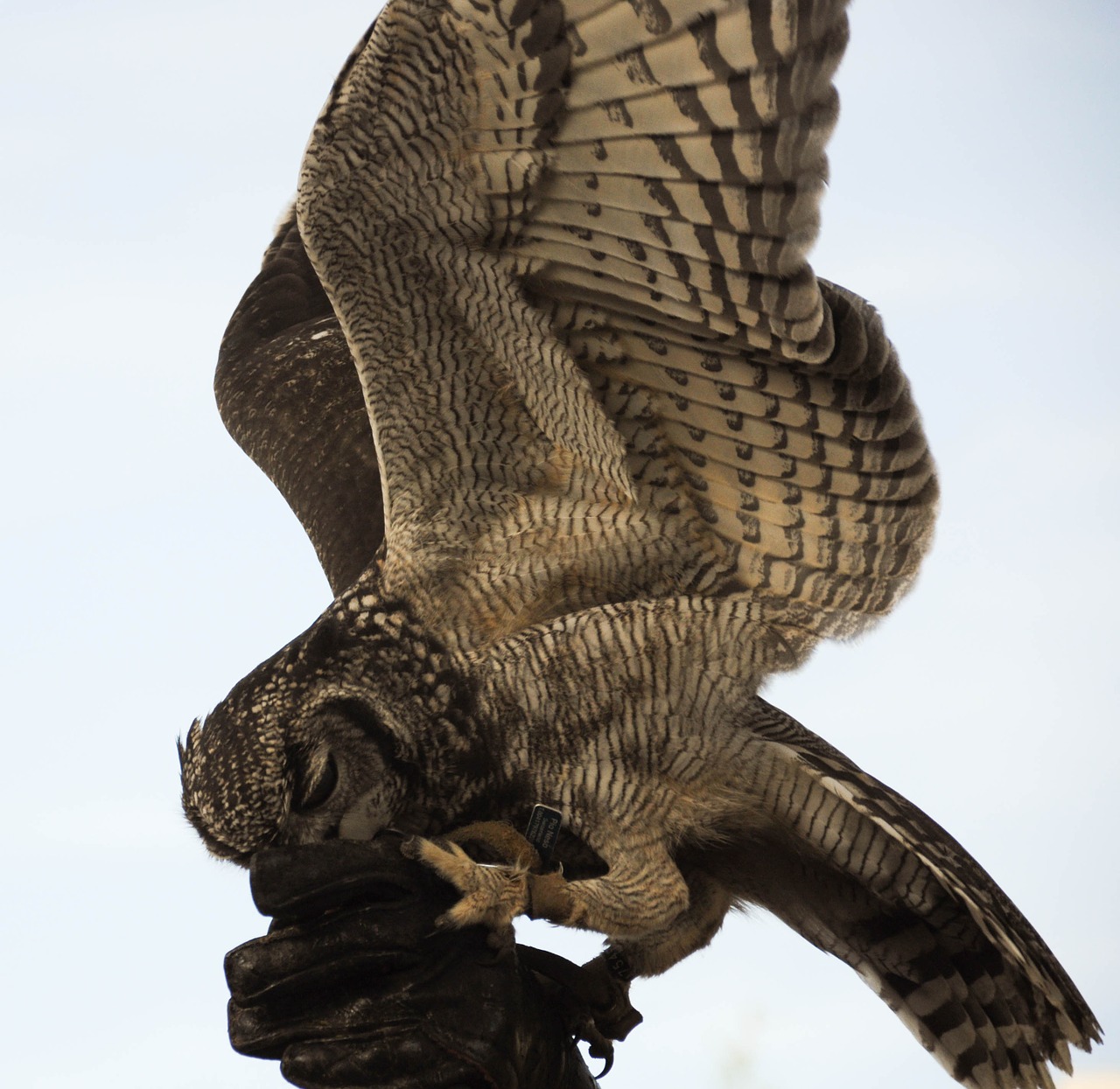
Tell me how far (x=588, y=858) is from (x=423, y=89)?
1519 mm

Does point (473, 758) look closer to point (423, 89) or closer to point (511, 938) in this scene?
point (511, 938)

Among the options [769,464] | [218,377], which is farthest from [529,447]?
[218,377]

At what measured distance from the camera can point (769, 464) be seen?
285 cm

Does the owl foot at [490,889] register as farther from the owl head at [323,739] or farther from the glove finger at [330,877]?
the owl head at [323,739]

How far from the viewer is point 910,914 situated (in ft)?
9.77

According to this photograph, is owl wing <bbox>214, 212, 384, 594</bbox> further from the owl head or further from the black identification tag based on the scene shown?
the black identification tag

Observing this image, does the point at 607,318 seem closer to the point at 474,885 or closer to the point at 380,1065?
the point at 474,885

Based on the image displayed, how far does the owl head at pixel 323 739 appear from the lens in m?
2.55

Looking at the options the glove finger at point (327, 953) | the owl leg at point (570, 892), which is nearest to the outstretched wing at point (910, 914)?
the owl leg at point (570, 892)

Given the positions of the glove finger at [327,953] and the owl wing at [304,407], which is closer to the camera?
the glove finger at [327,953]

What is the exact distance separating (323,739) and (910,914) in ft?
4.34

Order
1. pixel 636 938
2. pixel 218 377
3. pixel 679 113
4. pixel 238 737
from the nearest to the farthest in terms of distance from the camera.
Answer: pixel 679 113 < pixel 238 737 < pixel 636 938 < pixel 218 377

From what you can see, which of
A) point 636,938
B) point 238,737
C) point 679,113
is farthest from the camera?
point 636,938

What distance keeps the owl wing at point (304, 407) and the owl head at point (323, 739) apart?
0.71 m
